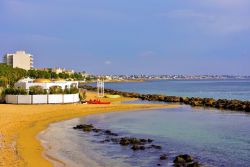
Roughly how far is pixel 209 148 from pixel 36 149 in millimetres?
8790

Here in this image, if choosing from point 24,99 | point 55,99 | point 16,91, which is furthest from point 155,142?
point 16,91

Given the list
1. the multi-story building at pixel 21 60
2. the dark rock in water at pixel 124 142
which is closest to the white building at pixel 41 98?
the dark rock in water at pixel 124 142

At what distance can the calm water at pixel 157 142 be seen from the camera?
17.5 meters

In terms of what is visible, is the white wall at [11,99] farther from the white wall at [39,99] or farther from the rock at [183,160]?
the rock at [183,160]

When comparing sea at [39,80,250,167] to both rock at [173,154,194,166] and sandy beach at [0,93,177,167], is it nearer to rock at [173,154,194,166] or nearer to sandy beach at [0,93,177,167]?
rock at [173,154,194,166]

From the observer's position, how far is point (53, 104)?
4291 cm

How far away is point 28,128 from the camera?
85.5ft

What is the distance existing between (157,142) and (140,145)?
6.13 ft

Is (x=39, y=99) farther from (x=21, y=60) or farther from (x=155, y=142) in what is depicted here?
(x=21, y=60)

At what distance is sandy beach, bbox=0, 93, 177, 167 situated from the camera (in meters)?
15.9

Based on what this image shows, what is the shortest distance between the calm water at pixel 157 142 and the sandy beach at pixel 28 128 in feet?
3.11

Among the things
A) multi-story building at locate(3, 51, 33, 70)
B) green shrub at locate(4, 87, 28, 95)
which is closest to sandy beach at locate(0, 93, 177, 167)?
green shrub at locate(4, 87, 28, 95)

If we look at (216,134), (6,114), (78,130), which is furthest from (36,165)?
(6,114)

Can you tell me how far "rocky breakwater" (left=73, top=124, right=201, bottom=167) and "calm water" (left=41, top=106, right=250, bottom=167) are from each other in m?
0.25
